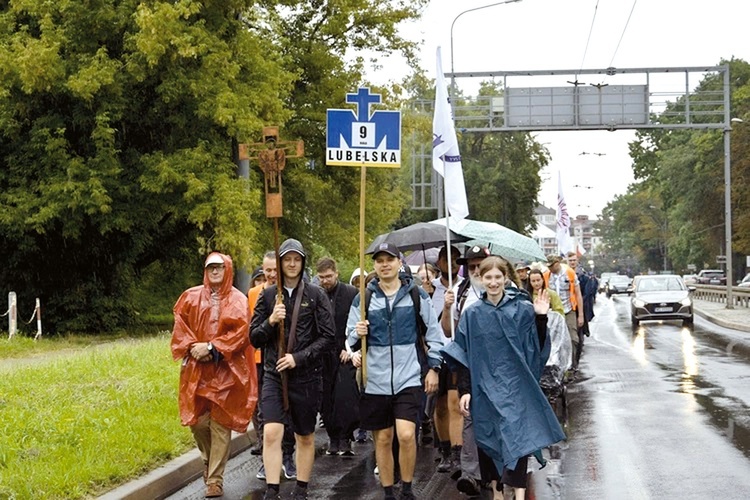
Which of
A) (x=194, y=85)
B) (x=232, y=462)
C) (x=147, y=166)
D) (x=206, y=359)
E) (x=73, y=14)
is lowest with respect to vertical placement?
(x=232, y=462)

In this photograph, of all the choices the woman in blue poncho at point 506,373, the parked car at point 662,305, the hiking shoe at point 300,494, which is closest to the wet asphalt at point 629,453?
the hiking shoe at point 300,494

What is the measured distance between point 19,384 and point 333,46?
Result: 75.2 feet

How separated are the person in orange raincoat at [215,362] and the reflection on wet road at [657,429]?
2318mm

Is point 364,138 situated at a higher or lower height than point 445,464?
higher

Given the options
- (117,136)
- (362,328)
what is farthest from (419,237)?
(117,136)

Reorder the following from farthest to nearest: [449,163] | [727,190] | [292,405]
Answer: [727,190] < [449,163] < [292,405]

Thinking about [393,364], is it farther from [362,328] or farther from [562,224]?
[562,224]

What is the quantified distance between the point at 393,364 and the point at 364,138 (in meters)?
2.30

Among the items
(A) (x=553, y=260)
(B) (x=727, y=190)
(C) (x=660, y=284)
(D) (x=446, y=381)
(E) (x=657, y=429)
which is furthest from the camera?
(B) (x=727, y=190)

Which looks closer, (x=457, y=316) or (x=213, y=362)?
(x=213, y=362)

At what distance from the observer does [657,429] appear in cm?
1135

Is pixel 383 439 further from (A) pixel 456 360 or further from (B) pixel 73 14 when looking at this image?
(B) pixel 73 14

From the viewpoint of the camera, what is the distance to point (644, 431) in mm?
11273

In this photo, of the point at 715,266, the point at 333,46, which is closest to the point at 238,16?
the point at 333,46
